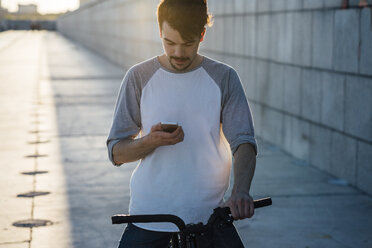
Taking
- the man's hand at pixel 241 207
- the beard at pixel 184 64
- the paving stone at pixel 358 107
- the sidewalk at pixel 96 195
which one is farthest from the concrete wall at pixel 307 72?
the man's hand at pixel 241 207

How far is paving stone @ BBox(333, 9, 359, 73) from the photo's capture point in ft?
23.1

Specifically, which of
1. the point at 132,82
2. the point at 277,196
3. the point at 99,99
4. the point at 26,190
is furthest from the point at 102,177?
the point at 99,99

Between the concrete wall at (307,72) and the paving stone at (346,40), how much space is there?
1cm

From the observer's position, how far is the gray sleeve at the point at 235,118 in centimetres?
264

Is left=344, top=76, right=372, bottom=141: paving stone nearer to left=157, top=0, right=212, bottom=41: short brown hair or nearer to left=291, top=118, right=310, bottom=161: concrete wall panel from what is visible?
left=291, top=118, right=310, bottom=161: concrete wall panel

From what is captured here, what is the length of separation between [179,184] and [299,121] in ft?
20.5

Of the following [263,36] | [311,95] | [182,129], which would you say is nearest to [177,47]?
[182,129]

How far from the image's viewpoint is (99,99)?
51.0ft

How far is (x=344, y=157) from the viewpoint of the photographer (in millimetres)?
7297

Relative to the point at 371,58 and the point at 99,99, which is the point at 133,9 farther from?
the point at 371,58

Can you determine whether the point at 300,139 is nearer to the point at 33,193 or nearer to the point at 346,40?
the point at 346,40

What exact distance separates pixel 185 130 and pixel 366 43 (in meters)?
4.63

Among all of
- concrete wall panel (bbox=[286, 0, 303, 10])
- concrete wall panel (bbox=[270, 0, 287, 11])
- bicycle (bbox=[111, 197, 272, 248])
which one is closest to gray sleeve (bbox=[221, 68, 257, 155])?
bicycle (bbox=[111, 197, 272, 248])

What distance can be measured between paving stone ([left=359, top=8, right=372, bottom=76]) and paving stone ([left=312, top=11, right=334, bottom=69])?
787 mm
